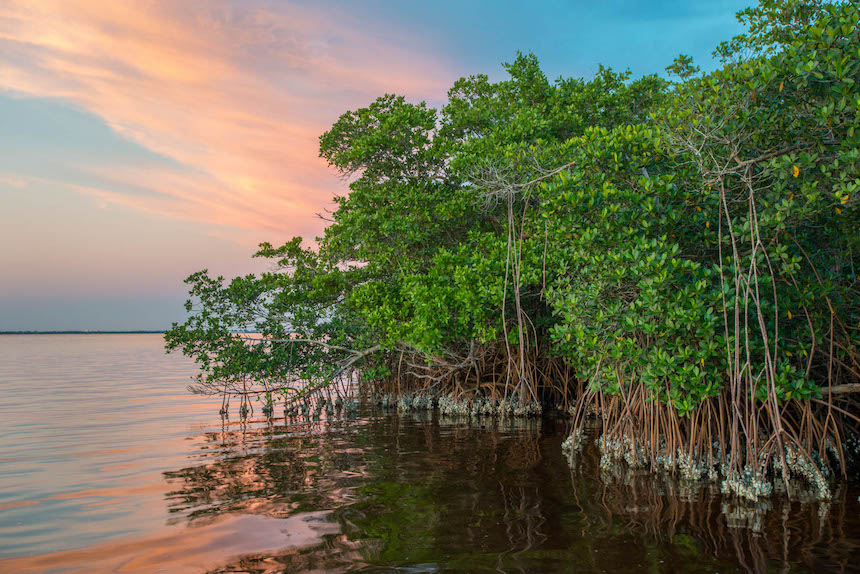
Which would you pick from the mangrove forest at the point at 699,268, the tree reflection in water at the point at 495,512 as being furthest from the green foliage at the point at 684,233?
the tree reflection in water at the point at 495,512

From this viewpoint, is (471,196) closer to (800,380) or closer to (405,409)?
(405,409)

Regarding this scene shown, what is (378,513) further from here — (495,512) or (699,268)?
(699,268)

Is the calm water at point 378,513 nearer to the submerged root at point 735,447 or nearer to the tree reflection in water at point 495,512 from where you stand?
the tree reflection in water at point 495,512

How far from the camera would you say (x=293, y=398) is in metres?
11.2

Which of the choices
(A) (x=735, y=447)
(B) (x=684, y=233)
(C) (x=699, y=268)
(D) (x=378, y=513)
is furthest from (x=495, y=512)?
(B) (x=684, y=233)

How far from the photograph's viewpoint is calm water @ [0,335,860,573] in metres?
3.76

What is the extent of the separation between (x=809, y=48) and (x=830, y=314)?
8.45 feet

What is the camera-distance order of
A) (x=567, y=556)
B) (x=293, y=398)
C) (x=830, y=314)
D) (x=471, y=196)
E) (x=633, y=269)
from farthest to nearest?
(x=293, y=398) < (x=471, y=196) < (x=830, y=314) < (x=633, y=269) < (x=567, y=556)

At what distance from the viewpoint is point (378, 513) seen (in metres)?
4.77

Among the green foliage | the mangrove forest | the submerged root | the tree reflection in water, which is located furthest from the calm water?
the green foliage

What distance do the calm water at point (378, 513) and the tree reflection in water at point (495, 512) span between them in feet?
0.06

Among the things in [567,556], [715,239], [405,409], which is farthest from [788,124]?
[405,409]

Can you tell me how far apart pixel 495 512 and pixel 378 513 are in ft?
3.32

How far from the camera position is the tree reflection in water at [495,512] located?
3.70 metres
